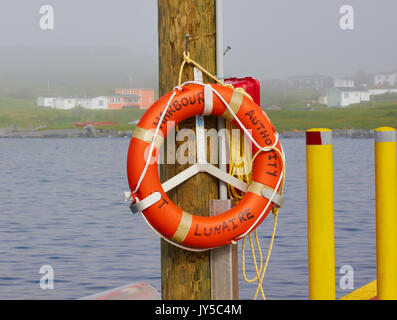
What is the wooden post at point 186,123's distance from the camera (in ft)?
12.0

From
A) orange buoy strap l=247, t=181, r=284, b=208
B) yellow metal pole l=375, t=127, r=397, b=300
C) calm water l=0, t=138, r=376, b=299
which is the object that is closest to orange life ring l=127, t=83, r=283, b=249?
orange buoy strap l=247, t=181, r=284, b=208

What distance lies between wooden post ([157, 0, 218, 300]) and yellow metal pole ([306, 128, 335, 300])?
494mm

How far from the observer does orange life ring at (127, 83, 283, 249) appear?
3641mm

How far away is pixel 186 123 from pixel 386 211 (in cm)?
118

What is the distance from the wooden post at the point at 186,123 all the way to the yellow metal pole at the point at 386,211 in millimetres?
905

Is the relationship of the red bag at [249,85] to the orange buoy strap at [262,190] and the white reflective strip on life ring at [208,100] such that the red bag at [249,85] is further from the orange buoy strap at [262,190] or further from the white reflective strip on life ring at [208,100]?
the orange buoy strap at [262,190]

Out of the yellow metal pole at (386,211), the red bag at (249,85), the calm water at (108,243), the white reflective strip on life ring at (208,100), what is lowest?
the calm water at (108,243)

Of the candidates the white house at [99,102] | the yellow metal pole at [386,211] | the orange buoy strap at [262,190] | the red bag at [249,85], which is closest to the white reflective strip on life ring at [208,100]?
the red bag at [249,85]

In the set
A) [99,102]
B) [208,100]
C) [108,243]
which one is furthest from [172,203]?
[99,102]

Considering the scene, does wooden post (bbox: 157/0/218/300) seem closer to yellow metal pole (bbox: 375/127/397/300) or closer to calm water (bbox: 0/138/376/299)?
yellow metal pole (bbox: 375/127/397/300)

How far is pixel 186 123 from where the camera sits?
375 cm

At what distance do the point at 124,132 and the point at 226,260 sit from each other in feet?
229

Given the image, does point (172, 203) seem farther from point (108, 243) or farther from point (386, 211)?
point (108, 243)
